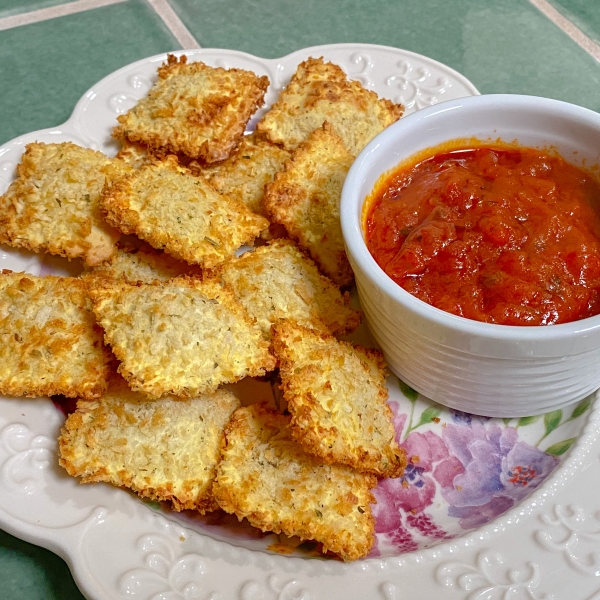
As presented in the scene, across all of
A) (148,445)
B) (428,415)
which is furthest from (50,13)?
(428,415)

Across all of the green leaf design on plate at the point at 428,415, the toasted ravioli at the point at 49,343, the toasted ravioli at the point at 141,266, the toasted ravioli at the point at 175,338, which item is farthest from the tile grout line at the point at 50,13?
the green leaf design on plate at the point at 428,415

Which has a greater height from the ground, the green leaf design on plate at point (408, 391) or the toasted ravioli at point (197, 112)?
the toasted ravioli at point (197, 112)

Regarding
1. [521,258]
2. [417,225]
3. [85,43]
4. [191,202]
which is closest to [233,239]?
[191,202]

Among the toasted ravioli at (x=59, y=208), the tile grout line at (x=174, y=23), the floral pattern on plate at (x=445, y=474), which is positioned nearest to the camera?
the floral pattern on plate at (x=445, y=474)

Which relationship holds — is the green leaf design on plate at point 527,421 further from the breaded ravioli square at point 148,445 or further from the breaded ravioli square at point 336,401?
the breaded ravioli square at point 148,445

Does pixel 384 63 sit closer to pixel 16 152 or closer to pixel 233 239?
pixel 233 239

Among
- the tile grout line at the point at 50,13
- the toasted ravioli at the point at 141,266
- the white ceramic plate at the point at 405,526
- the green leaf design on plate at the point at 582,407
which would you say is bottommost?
the white ceramic plate at the point at 405,526

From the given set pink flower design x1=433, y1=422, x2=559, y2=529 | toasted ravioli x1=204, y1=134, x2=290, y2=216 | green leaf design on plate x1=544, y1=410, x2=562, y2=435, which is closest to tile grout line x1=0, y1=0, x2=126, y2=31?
toasted ravioli x1=204, y1=134, x2=290, y2=216

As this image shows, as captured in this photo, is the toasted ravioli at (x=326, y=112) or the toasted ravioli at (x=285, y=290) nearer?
the toasted ravioli at (x=285, y=290)
